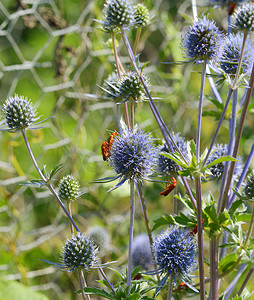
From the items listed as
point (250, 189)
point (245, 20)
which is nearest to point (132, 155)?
point (250, 189)

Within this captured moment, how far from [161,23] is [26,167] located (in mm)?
904

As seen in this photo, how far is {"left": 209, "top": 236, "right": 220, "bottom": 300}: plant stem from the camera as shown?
0.75 m

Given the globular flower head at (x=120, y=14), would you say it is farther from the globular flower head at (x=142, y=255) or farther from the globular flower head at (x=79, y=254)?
the globular flower head at (x=142, y=255)

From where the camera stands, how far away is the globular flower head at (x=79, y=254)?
0.73 metres

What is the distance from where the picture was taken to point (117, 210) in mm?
1973

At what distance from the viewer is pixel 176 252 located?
0.76m

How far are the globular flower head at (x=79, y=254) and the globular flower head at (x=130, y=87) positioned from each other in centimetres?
26

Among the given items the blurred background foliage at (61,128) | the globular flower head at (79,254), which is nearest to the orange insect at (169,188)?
the globular flower head at (79,254)

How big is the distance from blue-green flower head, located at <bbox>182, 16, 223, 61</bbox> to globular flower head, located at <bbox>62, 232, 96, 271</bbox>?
0.39 metres

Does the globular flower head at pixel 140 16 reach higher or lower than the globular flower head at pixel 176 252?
higher

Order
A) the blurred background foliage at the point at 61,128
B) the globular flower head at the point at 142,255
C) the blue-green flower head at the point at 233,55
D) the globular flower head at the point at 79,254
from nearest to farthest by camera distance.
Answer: the globular flower head at the point at 79,254, the blue-green flower head at the point at 233,55, the globular flower head at the point at 142,255, the blurred background foliage at the point at 61,128

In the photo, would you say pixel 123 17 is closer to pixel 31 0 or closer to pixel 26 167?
pixel 31 0

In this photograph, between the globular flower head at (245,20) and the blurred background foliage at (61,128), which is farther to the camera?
the blurred background foliage at (61,128)

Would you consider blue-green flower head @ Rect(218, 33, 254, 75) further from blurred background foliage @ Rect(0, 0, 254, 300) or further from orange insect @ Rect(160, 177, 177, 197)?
blurred background foliage @ Rect(0, 0, 254, 300)
